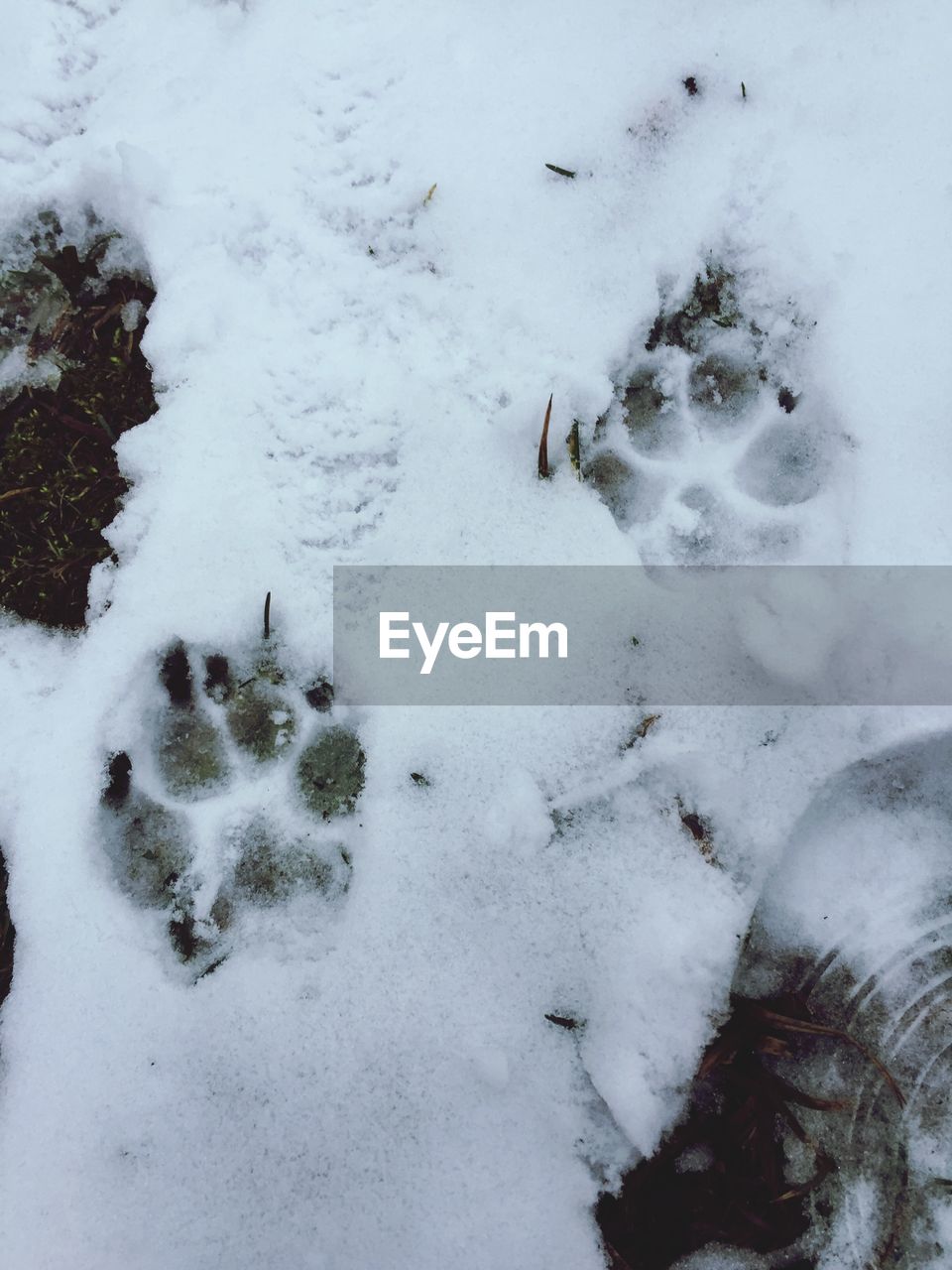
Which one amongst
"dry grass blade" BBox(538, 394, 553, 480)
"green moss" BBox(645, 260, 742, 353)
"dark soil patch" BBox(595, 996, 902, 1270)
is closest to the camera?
"dark soil patch" BBox(595, 996, 902, 1270)

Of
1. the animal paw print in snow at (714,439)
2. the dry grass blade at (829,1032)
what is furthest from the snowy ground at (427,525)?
the dry grass blade at (829,1032)

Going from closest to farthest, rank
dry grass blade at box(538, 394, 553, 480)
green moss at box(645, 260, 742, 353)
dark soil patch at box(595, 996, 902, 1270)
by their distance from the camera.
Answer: dark soil patch at box(595, 996, 902, 1270) < dry grass blade at box(538, 394, 553, 480) < green moss at box(645, 260, 742, 353)

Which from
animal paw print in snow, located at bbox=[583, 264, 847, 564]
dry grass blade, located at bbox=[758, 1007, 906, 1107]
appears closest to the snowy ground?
animal paw print in snow, located at bbox=[583, 264, 847, 564]

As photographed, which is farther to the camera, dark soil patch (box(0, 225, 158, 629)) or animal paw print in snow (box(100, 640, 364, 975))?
dark soil patch (box(0, 225, 158, 629))

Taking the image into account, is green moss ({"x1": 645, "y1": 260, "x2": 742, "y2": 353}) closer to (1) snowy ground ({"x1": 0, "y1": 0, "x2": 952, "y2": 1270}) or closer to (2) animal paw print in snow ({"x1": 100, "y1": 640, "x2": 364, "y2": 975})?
(1) snowy ground ({"x1": 0, "y1": 0, "x2": 952, "y2": 1270})

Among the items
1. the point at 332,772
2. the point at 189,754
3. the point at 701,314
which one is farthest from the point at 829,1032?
the point at 701,314

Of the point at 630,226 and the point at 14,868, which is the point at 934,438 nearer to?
the point at 630,226

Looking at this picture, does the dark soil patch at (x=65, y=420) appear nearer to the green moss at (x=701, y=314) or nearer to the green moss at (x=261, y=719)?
the green moss at (x=261, y=719)

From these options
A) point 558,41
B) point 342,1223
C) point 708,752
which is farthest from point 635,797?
point 558,41

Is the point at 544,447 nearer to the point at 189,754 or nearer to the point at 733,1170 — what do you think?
the point at 189,754
